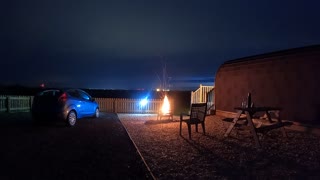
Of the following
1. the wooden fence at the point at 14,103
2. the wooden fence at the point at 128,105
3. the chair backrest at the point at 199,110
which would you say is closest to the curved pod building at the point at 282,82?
the chair backrest at the point at 199,110

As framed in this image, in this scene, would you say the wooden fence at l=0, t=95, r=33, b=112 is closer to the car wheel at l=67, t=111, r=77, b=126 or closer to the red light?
the car wheel at l=67, t=111, r=77, b=126

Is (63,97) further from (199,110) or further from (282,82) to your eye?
(282,82)

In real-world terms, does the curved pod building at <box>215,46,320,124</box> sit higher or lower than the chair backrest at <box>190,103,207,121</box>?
higher

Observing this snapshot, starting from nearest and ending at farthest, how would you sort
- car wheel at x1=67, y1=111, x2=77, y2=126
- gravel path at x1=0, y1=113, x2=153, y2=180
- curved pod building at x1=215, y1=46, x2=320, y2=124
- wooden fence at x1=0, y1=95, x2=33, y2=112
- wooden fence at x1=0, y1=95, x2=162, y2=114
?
gravel path at x1=0, y1=113, x2=153, y2=180, curved pod building at x1=215, y1=46, x2=320, y2=124, car wheel at x1=67, y1=111, x2=77, y2=126, wooden fence at x1=0, y1=95, x2=33, y2=112, wooden fence at x1=0, y1=95, x2=162, y2=114

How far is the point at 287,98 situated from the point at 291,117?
0.80 metres

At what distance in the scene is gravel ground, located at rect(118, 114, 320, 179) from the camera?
6.35 meters

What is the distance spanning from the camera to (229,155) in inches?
318

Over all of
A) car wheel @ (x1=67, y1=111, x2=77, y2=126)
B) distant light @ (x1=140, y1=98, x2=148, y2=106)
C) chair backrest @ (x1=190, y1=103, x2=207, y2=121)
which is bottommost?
car wheel @ (x1=67, y1=111, x2=77, y2=126)

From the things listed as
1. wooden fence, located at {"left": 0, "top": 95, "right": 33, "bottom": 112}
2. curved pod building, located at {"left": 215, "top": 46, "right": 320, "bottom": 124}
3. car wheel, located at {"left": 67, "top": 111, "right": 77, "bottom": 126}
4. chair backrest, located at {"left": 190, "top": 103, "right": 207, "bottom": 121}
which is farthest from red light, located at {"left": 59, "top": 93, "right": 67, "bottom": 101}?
wooden fence, located at {"left": 0, "top": 95, "right": 33, "bottom": 112}

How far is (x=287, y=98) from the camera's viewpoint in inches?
544

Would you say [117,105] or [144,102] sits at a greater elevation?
[144,102]

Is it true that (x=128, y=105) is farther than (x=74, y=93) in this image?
Yes

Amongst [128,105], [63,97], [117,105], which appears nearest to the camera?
[63,97]

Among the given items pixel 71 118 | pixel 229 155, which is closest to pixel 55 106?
pixel 71 118
